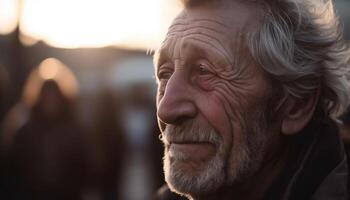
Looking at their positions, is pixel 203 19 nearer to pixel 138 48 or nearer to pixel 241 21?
pixel 241 21

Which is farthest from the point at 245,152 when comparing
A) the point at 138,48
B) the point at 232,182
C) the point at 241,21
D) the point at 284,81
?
the point at 138,48

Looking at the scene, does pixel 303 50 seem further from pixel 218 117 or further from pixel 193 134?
pixel 193 134

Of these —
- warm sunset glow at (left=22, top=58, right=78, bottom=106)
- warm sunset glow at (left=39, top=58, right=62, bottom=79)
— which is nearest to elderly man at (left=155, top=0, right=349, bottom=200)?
warm sunset glow at (left=22, top=58, right=78, bottom=106)

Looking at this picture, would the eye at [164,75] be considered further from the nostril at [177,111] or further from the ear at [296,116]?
the ear at [296,116]

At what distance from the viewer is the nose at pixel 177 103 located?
319cm

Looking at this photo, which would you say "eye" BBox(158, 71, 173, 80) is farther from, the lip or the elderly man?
the lip

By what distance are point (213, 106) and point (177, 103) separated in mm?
155

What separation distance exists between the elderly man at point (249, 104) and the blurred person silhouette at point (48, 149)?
3.26m

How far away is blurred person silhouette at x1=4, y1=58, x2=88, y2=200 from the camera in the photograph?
21.1ft

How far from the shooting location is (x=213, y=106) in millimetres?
3223

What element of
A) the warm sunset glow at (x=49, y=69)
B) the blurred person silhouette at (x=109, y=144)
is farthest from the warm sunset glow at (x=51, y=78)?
the blurred person silhouette at (x=109, y=144)

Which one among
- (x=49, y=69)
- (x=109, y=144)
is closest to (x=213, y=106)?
(x=49, y=69)

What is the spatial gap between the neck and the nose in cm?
35

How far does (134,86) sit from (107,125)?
49.4 inches
